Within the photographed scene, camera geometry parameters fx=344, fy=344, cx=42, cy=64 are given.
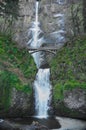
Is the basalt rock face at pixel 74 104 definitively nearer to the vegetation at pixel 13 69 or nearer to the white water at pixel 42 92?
the white water at pixel 42 92

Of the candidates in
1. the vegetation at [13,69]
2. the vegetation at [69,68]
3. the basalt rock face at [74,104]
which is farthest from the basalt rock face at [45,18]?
the basalt rock face at [74,104]

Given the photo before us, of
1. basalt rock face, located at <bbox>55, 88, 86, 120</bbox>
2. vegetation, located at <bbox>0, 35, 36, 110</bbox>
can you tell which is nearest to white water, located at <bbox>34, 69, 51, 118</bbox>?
vegetation, located at <bbox>0, 35, 36, 110</bbox>

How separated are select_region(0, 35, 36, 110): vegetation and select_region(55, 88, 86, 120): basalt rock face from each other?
287 centimetres

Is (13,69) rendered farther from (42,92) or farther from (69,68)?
(69,68)

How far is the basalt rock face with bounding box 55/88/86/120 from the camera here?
82.0 ft

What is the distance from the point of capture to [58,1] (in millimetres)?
51656

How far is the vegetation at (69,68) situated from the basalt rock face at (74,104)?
0.41m

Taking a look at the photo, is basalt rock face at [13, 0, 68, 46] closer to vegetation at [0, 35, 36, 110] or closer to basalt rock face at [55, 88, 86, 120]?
vegetation at [0, 35, 36, 110]

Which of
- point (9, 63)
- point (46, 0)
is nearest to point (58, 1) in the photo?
point (46, 0)

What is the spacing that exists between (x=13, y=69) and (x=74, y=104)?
5746mm

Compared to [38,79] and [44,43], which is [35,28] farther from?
[38,79]

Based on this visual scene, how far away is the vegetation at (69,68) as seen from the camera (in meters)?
26.0

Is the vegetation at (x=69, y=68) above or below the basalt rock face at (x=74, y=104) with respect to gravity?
above

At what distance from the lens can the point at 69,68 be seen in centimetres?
2748
